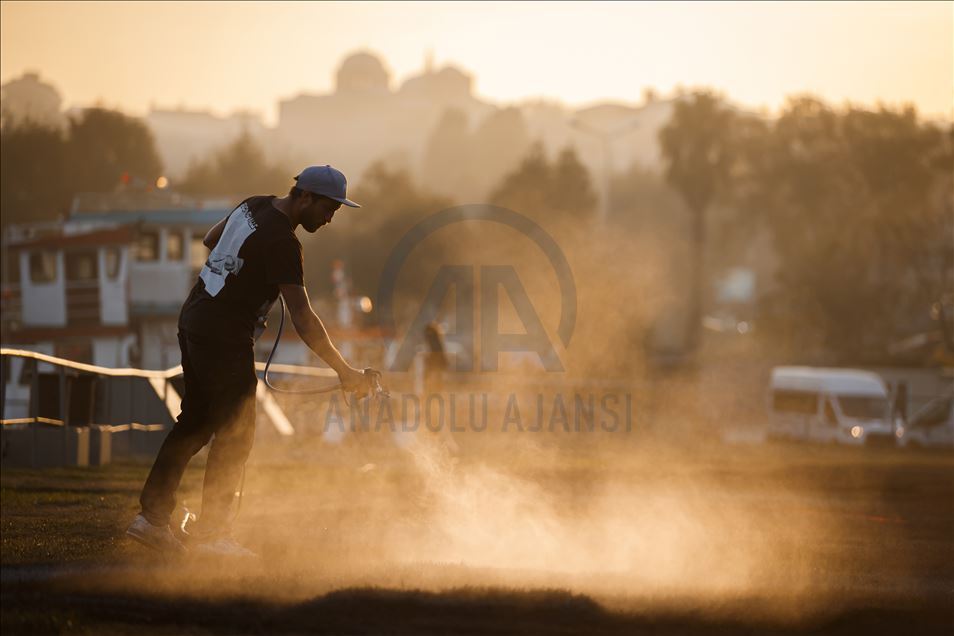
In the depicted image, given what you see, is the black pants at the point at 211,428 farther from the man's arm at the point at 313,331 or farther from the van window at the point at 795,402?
the van window at the point at 795,402

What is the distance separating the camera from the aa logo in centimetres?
6041

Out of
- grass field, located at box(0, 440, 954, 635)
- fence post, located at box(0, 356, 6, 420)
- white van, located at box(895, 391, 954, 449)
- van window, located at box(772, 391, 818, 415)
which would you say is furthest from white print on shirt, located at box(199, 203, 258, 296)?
white van, located at box(895, 391, 954, 449)

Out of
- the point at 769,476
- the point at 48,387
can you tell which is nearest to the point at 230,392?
the point at 48,387

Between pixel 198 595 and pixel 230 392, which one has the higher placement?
pixel 230 392

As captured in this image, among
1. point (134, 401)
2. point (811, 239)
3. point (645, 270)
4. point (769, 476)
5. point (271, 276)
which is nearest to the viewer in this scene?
point (271, 276)

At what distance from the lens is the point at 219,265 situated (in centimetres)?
766

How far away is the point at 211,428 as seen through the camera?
7867 mm

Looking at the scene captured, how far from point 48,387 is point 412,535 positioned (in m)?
8.53

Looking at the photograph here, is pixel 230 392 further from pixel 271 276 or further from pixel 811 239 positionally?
pixel 811 239

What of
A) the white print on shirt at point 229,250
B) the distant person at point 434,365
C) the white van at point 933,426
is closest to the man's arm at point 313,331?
the white print on shirt at point 229,250

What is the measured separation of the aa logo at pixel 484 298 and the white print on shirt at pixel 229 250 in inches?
1403

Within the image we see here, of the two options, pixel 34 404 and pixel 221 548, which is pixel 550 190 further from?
pixel 221 548

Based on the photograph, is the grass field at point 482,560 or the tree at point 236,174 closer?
the grass field at point 482,560

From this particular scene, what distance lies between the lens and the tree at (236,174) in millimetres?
94688
